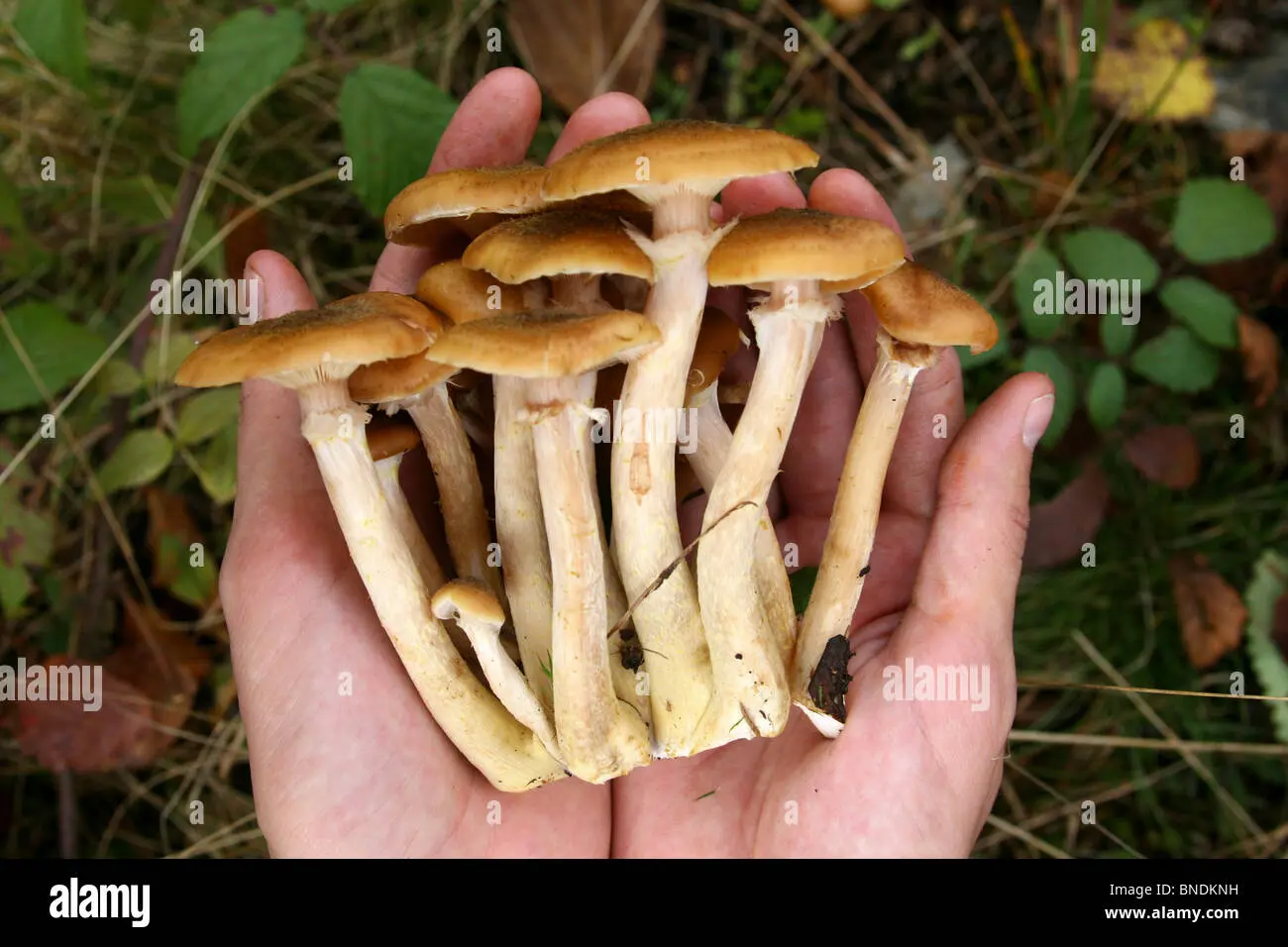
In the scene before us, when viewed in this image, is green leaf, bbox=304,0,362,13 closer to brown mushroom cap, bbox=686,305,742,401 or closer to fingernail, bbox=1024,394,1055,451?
brown mushroom cap, bbox=686,305,742,401

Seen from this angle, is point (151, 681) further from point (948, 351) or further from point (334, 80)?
point (948, 351)

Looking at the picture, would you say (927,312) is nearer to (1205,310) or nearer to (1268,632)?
(1205,310)

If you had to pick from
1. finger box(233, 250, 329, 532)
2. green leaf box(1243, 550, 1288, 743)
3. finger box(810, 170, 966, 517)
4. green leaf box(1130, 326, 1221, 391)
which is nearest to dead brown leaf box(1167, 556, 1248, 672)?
green leaf box(1243, 550, 1288, 743)

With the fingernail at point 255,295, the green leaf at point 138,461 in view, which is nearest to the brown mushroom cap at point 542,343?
the fingernail at point 255,295

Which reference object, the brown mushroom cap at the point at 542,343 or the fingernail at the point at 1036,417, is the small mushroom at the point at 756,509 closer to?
the brown mushroom cap at the point at 542,343

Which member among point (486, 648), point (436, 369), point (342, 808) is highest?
point (436, 369)

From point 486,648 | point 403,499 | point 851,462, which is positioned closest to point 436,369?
point 403,499
